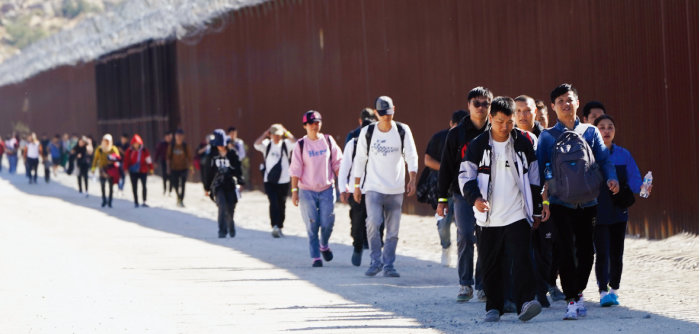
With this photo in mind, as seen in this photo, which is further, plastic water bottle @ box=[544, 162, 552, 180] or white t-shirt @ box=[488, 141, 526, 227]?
plastic water bottle @ box=[544, 162, 552, 180]

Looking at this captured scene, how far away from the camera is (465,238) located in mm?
10484

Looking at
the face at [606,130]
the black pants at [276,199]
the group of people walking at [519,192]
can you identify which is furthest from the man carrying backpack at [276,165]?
the face at [606,130]

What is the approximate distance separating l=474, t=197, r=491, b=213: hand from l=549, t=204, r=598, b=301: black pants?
2.22 ft

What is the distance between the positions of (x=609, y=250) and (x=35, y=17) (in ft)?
491

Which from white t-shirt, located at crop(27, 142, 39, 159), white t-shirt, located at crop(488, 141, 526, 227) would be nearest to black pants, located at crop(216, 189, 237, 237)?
white t-shirt, located at crop(488, 141, 526, 227)

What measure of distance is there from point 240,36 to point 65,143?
55.0 ft

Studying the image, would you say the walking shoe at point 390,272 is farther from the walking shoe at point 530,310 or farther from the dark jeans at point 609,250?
the walking shoe at point 530,310

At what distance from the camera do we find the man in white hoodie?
12383 millimetres

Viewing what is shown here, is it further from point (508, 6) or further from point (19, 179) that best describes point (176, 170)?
point (19, 179)

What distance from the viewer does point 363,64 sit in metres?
25.1

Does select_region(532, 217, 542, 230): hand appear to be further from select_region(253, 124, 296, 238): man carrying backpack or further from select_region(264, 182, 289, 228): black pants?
select_region(264, 182, 289, 228): black pants

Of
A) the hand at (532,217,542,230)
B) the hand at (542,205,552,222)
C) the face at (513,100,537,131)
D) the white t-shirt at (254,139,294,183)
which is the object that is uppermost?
the face at (513,100,537,131)

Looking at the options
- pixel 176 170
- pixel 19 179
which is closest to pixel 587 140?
pixel 176 170

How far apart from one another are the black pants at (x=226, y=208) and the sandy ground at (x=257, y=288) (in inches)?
8.3
